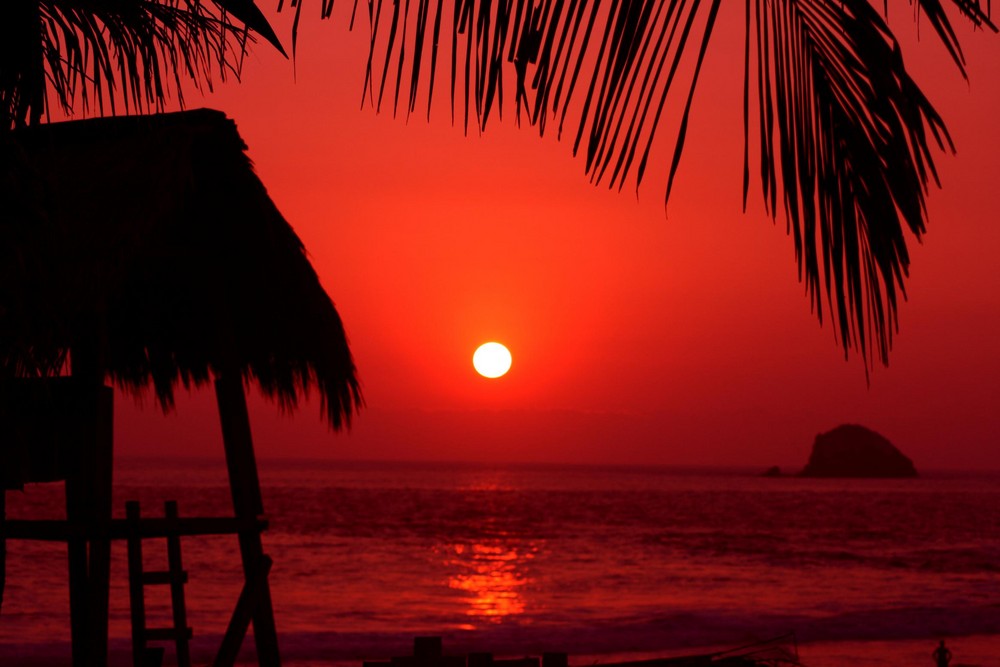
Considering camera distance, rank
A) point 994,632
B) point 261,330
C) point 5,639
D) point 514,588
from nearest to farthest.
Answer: point 261,330 < point 5,639 < point 994,632 < point 514,588

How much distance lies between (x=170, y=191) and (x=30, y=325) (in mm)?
3195

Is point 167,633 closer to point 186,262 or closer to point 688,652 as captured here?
point 186,262

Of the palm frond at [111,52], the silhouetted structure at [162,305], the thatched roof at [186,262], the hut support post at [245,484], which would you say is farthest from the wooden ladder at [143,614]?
the palm frond at [111,52]

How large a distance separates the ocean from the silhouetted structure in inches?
440

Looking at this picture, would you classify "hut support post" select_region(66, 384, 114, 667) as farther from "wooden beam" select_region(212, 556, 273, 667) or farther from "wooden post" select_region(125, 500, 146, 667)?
"wooden post" select_region(125, 500, 146, 667)

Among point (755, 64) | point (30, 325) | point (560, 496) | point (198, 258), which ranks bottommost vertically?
point (560, 496)

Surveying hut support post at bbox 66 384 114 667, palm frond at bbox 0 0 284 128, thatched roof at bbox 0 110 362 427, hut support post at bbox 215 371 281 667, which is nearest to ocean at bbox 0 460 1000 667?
thatched roof at bbox 0 110 362 427

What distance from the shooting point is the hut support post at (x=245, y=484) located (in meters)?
6.54

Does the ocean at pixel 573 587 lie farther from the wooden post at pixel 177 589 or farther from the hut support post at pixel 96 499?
the hut support post at pixel 96 499

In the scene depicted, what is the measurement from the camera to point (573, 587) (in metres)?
29.0

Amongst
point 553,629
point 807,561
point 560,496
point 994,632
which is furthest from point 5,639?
point 560,496

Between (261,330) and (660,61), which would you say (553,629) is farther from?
(660,61)

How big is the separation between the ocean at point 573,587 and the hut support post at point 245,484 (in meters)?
11.5

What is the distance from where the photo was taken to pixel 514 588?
2906 centimetres
